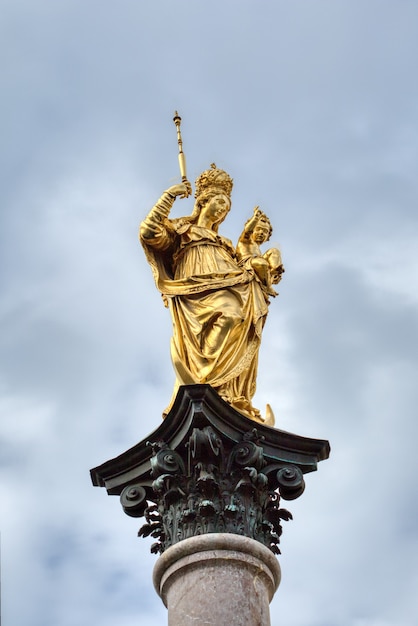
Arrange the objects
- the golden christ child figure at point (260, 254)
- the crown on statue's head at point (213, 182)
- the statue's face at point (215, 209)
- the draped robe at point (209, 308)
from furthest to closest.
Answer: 1. the crown on statue's head at point (213, 182)
2. the statue's face at point (215, 209)
3. the golden christ child figure at point (260, 254)
4. the draped robe at point (209, 308)

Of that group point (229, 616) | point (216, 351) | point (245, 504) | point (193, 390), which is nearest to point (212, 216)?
point (216, 351)

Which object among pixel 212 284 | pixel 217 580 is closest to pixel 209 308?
pixel 212 284

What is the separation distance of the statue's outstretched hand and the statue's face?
Result: 564mm

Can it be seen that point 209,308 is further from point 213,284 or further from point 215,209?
point 215,209

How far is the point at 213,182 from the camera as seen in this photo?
62.8 ft

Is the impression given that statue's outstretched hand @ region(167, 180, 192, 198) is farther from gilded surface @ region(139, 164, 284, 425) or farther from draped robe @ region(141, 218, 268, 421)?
draped robe @ region(141, 218, 268, 421)

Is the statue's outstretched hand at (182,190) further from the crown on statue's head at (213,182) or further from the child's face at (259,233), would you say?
the child's face at (259,233)

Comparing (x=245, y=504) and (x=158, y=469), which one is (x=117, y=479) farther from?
(x=245, y=504)

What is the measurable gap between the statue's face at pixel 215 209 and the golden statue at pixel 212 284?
0.02 meters

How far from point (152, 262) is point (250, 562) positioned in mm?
5892

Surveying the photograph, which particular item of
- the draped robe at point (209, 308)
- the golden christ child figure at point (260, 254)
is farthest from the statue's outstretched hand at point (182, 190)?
the golden christ child figure at point (260, 254)

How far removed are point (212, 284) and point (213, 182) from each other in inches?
112

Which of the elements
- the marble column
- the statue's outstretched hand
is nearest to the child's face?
the statue's outstretched hand

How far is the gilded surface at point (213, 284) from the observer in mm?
16219
